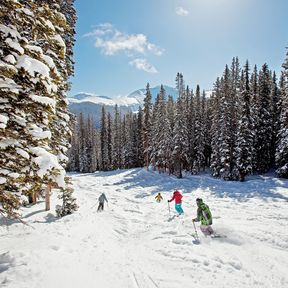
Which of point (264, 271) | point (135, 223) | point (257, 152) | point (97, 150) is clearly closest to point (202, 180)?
point (257, 152)

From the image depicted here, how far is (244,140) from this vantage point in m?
39.4

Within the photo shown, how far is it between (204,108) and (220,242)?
48735mm

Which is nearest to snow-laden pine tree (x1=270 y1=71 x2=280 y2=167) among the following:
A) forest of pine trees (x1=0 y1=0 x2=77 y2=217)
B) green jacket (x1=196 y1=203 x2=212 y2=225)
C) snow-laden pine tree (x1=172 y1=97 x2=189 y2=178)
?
snow-laden pine tree (x1=172 y1=97 x2=189 y2=178)

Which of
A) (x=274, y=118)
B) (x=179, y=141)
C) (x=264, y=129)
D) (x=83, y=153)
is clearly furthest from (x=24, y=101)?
(x=83, y=153)

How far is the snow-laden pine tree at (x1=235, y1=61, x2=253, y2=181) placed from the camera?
39375 mm

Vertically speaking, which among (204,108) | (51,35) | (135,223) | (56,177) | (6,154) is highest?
(204,108)

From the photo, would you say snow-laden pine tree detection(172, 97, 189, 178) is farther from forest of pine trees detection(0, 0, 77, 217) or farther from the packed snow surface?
forest of pine trees detection(0, 0, 77, 217)

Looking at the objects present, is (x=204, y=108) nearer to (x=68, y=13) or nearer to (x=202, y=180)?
(x=202, y=180)

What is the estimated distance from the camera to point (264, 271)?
9.27 meters

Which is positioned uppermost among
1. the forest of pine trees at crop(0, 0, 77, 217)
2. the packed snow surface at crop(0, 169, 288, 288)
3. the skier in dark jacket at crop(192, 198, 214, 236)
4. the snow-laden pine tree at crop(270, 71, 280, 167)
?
the snow-laden pine tree at crop(270, 71, 280, 167)

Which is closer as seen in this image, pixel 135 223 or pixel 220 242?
pixel 220 242

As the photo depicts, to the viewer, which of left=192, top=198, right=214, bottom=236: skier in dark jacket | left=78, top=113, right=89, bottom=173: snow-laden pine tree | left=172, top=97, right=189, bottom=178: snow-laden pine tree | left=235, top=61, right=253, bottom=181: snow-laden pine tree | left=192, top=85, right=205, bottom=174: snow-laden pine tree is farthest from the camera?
left=78, top=113, right=89, bottom=173: snow-laden pine tree

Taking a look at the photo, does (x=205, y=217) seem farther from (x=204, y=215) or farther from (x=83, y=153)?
(x=83, y=153)

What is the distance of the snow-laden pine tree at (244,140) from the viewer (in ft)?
129
